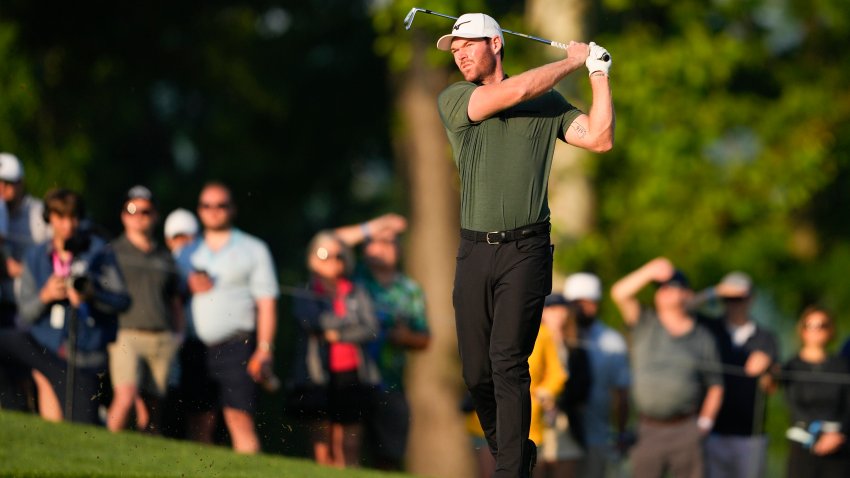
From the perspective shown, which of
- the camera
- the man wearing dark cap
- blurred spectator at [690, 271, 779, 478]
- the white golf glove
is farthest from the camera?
blurred spectator at [690, 271, 779, 478]

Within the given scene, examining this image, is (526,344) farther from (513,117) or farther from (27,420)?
(27,420)

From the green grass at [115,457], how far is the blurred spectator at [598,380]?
195 cm

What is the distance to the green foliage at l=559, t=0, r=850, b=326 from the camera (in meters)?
19.0

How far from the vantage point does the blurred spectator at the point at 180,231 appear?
11125 mm

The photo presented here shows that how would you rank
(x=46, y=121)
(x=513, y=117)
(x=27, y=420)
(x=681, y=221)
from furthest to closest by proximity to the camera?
1. (x=681, y=221)
2. (x=46, y=121)
3. (x=27, y=420)
4. (x=513, y=117)

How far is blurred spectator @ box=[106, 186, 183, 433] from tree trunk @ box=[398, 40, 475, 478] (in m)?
9.23

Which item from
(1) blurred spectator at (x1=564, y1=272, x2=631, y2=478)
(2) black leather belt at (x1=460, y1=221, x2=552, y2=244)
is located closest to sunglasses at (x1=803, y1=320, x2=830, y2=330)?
(1) blurred spectator at (x1=564, y1=272, x2=631, y2=478)

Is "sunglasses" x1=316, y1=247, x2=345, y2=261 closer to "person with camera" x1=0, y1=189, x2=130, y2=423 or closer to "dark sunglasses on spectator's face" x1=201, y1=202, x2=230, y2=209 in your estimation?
"dark sunglasses on spectator's face" x1=201, y1=202, x2=230, y2=209

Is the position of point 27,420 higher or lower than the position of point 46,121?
lower

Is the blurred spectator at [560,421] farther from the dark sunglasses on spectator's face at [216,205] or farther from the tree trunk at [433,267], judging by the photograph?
the tree trunk at [433,267]

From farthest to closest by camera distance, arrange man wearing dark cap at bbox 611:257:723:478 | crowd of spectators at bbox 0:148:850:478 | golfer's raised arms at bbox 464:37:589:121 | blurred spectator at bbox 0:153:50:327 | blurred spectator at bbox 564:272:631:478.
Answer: blurred spectator at bbox 564:272:631:478 < man wearing dark cap at bbox 611:257:723:478 < blurred spectator at bbox 0:153:50:327 < crowd of spectators at bbox 0:148:850:478 < golfer's raised arms at bbox 464:37:589:121

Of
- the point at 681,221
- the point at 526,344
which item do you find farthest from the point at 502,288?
the point at 681,221

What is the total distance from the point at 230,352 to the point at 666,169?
925 cm

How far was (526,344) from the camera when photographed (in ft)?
25.8
